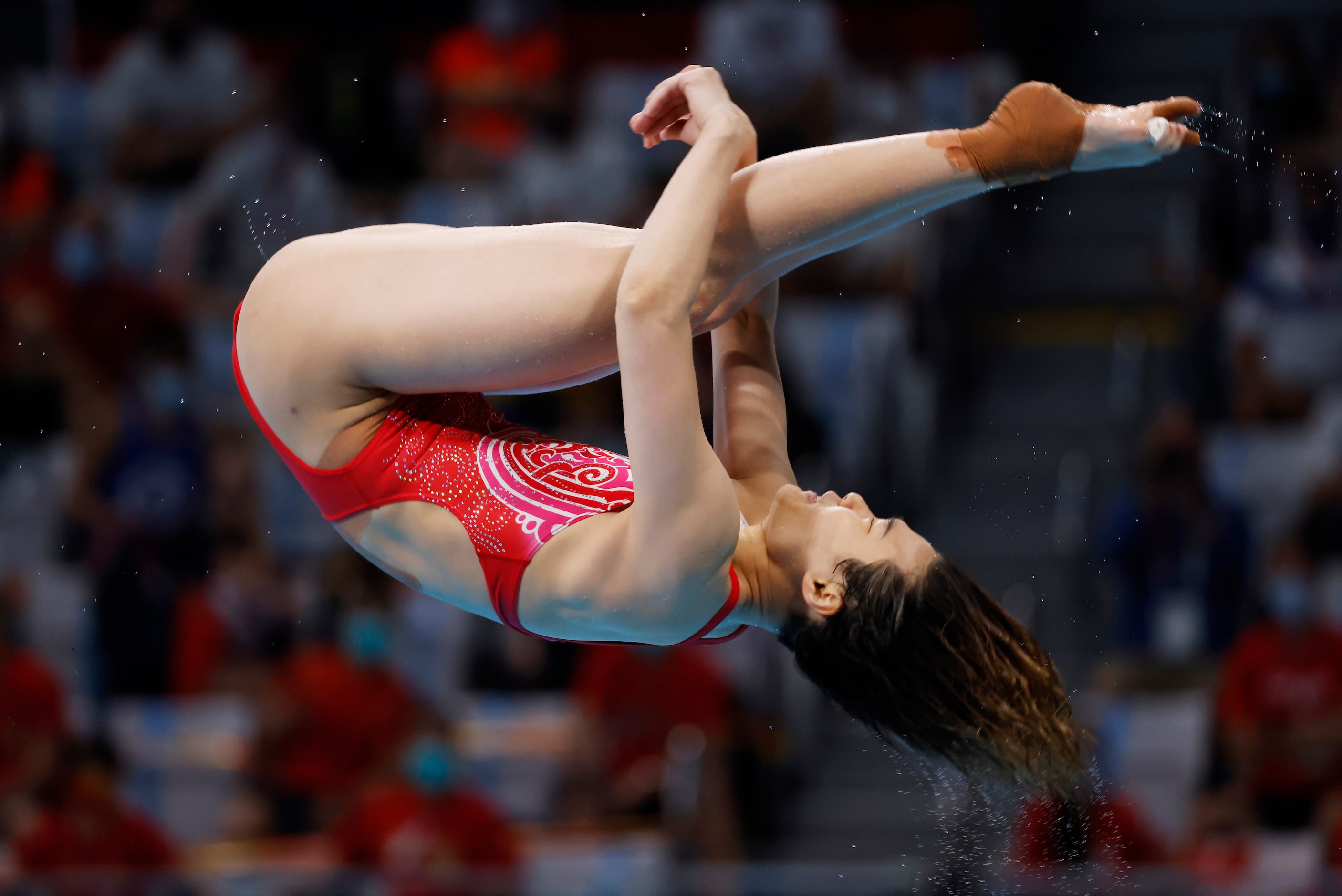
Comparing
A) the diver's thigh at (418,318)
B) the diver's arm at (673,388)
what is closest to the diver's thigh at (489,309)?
the diver's thigh at (418,318)

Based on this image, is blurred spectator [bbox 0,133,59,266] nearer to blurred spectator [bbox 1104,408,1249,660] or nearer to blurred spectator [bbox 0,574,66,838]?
blurred spectator [bbox 0,574,66,838]

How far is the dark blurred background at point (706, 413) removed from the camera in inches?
215

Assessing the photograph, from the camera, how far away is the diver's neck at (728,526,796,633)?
2.77 meters

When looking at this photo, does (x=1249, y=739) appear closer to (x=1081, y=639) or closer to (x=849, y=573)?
(x=1081, y=639)

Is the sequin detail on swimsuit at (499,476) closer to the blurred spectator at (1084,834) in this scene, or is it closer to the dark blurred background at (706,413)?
the blurred spectator at (1084,834)

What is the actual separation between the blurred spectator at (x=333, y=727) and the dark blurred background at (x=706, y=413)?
2 cm

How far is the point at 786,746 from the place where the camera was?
5816 millimetres

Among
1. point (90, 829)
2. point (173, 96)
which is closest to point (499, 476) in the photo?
point (90, 829)

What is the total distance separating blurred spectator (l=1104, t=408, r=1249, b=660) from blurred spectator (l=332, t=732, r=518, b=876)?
8.24ft

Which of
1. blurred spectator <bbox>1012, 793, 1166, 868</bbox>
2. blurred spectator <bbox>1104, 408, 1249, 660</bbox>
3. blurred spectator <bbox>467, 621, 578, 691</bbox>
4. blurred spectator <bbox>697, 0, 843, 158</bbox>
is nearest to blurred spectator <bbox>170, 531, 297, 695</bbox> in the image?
blurred spectator <bbox>467, 621, 578, 691</bbox>

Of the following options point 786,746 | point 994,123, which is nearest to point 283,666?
point 786,746

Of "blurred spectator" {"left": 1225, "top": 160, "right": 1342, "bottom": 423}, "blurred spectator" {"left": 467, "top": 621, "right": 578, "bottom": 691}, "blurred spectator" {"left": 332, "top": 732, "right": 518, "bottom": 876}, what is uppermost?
"blurred spectator" {"left": 1225, "top": 160, "right": 1342, "bottom": 423}

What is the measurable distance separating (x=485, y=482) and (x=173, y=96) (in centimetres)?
585

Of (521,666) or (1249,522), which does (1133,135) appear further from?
(521,666)
